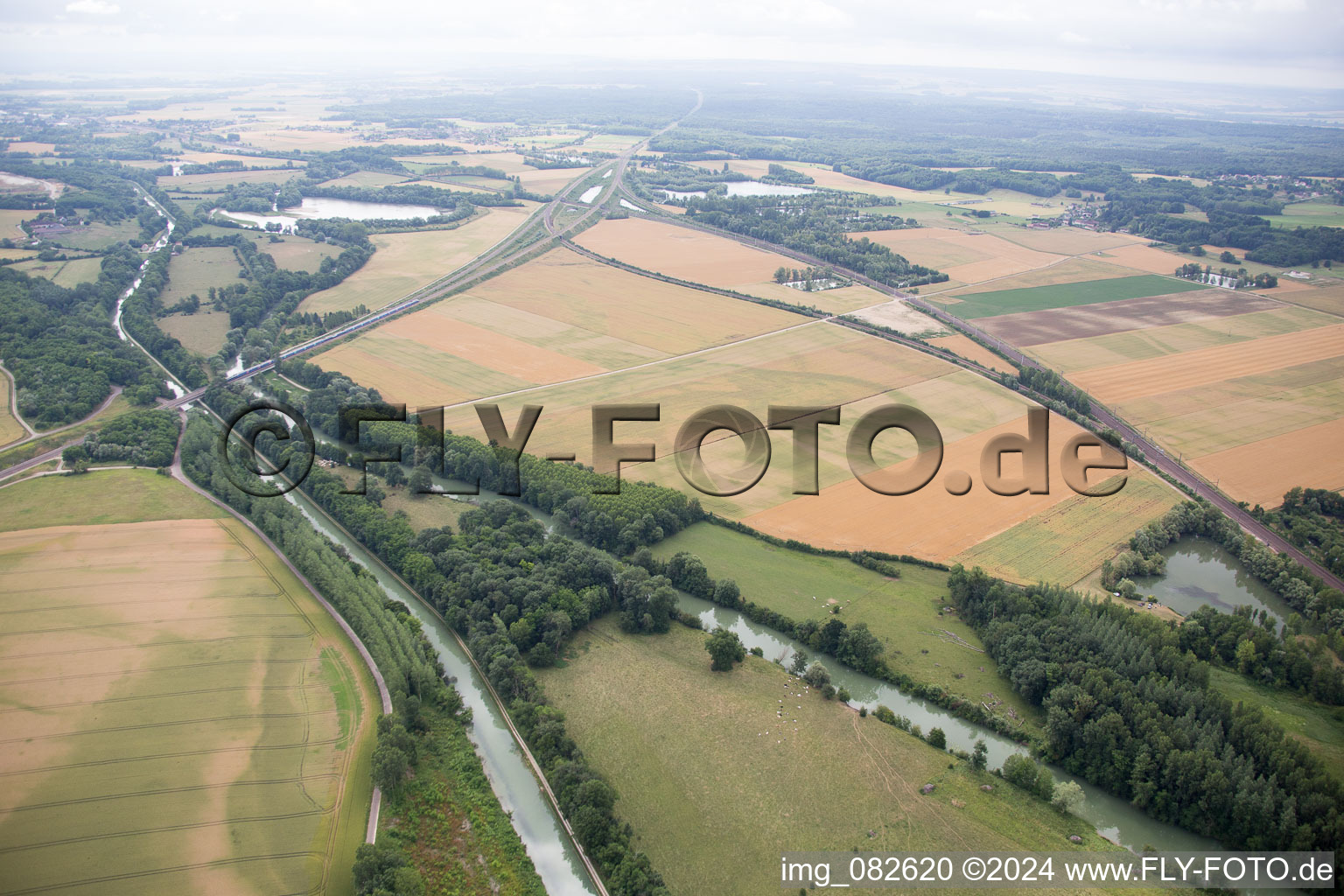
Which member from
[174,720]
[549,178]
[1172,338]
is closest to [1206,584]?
[1172,338]

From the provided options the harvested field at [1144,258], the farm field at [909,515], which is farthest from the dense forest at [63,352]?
the harvested field at [1144,258]

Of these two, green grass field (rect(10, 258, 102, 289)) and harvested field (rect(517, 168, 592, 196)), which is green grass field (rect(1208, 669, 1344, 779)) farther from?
harvested field (rect(517, 168, 592, 196))

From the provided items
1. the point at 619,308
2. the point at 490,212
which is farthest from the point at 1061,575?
the point at 490,212

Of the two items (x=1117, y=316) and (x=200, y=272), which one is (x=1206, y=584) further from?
(x=200, y=272)

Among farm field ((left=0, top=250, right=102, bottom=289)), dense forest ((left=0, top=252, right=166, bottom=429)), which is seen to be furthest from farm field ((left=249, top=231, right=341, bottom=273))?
dense forest ((left=0, top=252, right=166, bottom=429))

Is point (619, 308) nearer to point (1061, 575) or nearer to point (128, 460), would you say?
point (128, 460)

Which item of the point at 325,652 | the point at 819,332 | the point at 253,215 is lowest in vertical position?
the point at 325,652

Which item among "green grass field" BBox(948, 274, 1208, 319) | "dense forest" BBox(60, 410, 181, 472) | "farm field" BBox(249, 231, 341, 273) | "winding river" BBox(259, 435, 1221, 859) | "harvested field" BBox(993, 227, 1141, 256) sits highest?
"harvested field" BBox(993, 227, 1141, 256)
